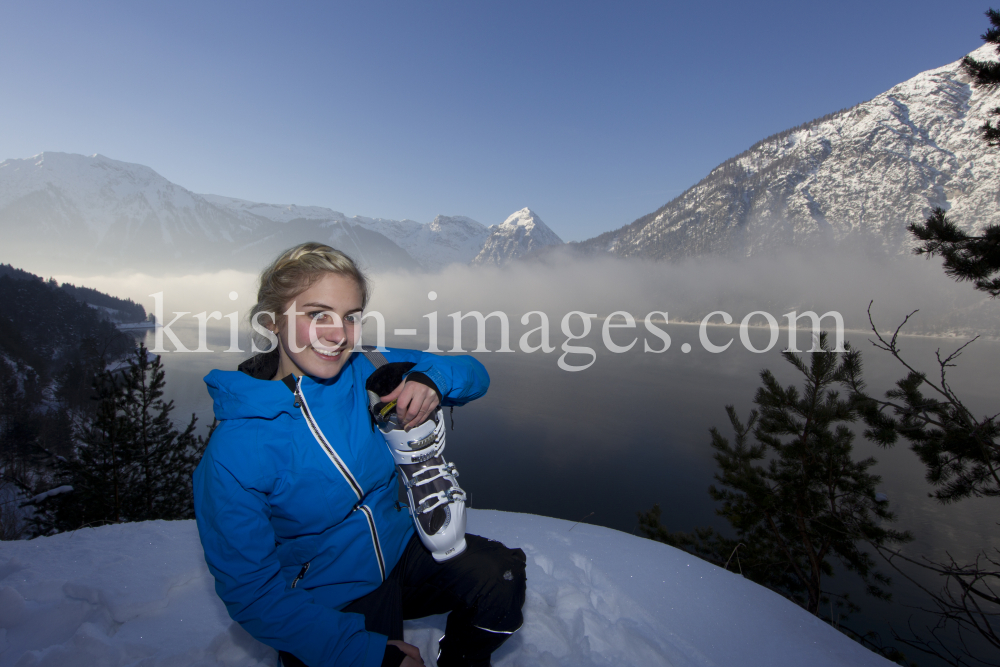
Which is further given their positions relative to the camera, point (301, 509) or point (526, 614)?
point (526, 614)

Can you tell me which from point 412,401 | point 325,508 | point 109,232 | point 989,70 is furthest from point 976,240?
point 109,232

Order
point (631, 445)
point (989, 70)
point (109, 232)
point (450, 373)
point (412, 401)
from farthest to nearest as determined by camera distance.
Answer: point (109, 232), point (631, 445), point (989, 70), point (450, 373), point (412, 401)

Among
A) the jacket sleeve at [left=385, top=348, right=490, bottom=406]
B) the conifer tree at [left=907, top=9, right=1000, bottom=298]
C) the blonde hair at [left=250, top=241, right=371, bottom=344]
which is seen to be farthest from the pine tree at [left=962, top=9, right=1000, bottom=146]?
the blonde hair at [left=250, top=241, right=371, bottom=344]

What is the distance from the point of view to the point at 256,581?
1.04m

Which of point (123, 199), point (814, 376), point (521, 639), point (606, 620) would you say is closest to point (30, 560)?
point (521, 639)

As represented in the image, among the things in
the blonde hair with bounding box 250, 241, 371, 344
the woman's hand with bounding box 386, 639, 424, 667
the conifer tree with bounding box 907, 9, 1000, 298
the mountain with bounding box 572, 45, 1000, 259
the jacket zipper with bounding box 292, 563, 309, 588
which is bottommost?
the woman's hand with bounding box 386, 639, 424, 667

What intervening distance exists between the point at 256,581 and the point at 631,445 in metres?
31.9

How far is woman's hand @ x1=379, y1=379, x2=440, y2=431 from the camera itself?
1.29 metres

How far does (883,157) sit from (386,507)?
598 ft

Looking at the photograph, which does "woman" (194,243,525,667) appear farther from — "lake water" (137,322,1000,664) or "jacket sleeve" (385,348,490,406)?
"lake water" (137,322,1000,664)

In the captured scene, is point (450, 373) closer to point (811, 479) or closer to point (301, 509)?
point (301, 509)

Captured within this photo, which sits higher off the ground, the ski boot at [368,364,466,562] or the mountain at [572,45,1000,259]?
the mountain at [572,45,1000,259]

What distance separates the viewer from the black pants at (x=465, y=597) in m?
1.37

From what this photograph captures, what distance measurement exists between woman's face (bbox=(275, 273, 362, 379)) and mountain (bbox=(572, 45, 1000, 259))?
150143 mm
